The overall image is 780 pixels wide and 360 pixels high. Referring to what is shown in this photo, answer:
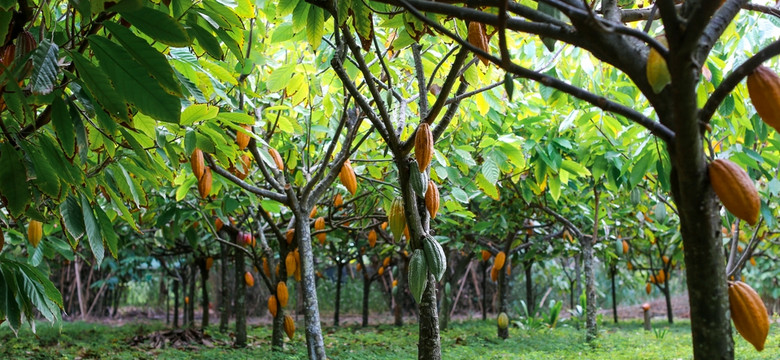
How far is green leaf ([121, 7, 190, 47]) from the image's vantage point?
891mm

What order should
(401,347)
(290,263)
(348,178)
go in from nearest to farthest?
(348,178) < (290,263) < (401,347)

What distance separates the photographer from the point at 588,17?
0.76 metres

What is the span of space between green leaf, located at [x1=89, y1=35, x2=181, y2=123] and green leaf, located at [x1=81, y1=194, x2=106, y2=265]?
461mm

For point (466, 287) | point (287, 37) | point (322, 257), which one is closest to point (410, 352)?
point (287, 37)

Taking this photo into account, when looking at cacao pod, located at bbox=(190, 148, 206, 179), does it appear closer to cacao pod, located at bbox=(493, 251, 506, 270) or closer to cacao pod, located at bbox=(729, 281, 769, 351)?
cacao pod, located at bbox=(729, 281, 769, 351)

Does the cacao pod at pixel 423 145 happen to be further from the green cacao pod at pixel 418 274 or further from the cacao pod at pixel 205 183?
the cacao pod at pixel 205 183

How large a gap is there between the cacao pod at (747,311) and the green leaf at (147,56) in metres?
0.82

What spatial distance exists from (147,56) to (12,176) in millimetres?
440

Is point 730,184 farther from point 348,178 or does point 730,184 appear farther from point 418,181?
point 348,178

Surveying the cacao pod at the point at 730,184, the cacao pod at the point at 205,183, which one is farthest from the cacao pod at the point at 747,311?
the cacao pod at the point at 205,183

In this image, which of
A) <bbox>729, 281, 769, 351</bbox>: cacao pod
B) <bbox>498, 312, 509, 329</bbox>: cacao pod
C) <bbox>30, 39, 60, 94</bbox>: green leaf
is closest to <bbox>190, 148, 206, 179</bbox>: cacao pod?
<bbox>30, 39, 60, 94</bbox>: green leaf

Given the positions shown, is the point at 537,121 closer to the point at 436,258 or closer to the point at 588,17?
the point at 436,258

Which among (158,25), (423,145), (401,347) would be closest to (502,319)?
(401,347)

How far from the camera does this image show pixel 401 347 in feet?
15.9
